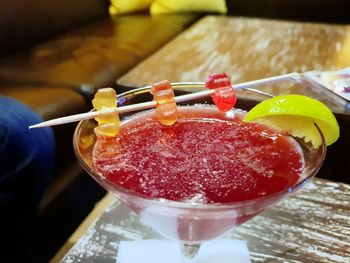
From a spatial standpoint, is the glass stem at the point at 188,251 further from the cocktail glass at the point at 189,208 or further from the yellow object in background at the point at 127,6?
the yellow object in background at the point at 127,6

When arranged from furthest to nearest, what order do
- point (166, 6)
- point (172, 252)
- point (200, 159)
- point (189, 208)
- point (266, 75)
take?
point (166, 6), point (266, 75), point (172, 252), point (200, 159), point (189, 208)

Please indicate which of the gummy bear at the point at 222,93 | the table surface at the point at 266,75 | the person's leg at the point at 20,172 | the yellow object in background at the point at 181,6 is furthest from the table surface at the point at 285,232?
the yellow object in background at the point at 181,6

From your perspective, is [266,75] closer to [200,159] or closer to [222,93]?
[222,93]

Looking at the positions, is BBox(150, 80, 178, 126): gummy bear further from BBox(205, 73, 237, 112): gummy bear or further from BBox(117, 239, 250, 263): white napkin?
BBox(117, 239, 250, 263): white napkin

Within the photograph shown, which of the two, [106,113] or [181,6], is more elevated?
[106,113]

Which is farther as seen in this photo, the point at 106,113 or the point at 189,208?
the point at 106,113

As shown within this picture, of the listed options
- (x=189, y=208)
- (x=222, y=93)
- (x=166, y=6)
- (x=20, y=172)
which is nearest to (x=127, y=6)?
(x=166, y=6)

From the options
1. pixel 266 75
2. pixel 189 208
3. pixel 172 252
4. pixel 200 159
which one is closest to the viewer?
pixel 189 208

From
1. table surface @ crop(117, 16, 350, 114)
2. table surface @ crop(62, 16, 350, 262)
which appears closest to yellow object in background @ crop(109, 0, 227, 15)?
table surface @ crop(62, 16, 350, 262)
